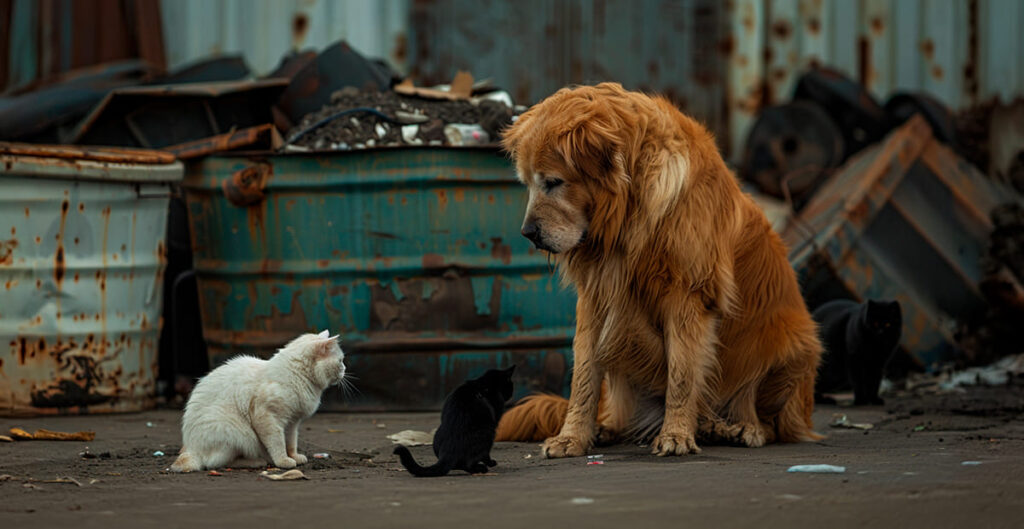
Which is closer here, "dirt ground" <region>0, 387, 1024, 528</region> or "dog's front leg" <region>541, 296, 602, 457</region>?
"dirt ground" <region>0, 387, 1024, 528</region>

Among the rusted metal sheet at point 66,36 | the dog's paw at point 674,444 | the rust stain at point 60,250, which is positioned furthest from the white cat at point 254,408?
the rusted metal sheet at point 66,36

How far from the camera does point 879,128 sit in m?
7.84

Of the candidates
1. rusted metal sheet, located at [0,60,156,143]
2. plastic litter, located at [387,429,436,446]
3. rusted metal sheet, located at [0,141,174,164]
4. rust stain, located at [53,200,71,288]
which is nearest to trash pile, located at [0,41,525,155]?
rusted metal sheet, located at [0,60,156,143]

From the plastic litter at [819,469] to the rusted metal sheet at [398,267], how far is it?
2.30 meters

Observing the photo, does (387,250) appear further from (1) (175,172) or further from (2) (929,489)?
A: (2) (929,489)

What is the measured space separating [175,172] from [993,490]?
410 cm

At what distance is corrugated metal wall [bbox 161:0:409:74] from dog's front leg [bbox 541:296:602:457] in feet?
14.5

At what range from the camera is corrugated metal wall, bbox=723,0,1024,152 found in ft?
26.6

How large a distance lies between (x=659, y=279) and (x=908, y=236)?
3363mm

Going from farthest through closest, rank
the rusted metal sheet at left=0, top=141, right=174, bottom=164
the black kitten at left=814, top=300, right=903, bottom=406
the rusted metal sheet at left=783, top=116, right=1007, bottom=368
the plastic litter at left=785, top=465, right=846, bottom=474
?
the rusted metal sheet at left=783, top=116, right=1007, bottom=368, the black kitten at left=814, top=300, right=903, bottom=406, the rusted metal sheet at left=0, top=141, right=174, bottom=164, the plastic litter at left=785, top=465, right=846, bottom=474

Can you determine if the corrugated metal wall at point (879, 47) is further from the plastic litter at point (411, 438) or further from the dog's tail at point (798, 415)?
the plastic litter at point (411, 438)

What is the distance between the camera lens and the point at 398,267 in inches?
216

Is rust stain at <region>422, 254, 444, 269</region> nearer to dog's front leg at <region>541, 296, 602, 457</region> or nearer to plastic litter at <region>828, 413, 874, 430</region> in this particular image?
dog's front leg at <region>541, 296, 602, 457</region>

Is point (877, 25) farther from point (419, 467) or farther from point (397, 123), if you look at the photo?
point (419, 467)
